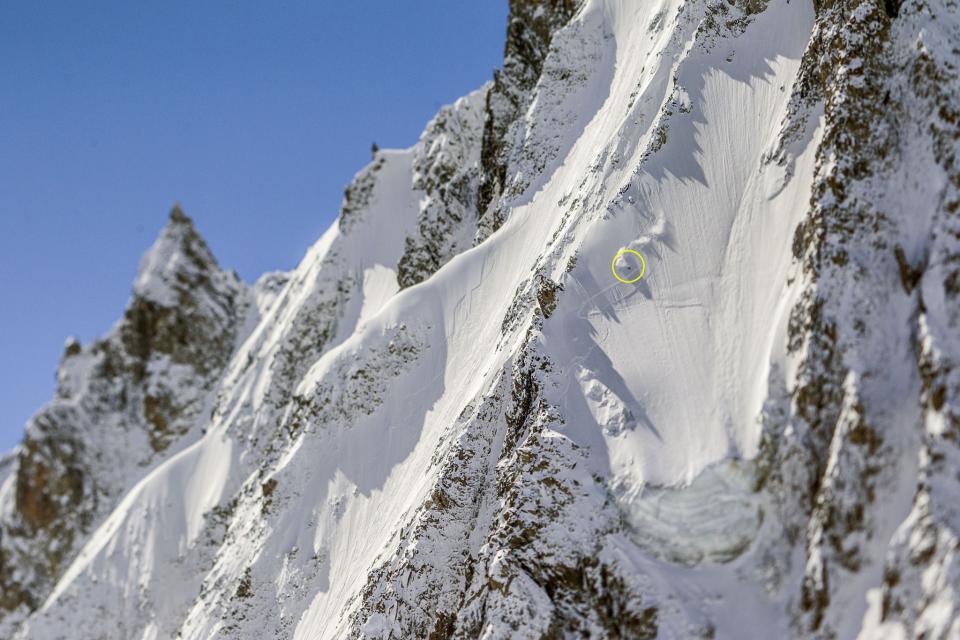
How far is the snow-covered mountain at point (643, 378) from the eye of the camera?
21.8 metres

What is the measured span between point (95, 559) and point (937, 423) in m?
53.5

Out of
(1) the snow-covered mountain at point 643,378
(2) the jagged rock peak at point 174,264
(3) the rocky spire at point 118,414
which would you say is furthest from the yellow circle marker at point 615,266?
(2) the jagged rock peak at point 174,264

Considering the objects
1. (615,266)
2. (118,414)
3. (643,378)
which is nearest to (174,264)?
(118,414)

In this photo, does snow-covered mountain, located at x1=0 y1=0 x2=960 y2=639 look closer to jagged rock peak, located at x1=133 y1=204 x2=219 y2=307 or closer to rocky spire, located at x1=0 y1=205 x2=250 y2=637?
rocky spire, located at x1=0 y1=205 x2=250 y2=637

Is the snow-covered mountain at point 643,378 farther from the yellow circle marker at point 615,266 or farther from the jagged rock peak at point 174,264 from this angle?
the jagged rock peak at point 174,264

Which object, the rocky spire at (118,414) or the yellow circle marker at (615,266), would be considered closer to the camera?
the yellow circle marker at (615,266)

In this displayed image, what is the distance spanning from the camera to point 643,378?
2798 centimetres

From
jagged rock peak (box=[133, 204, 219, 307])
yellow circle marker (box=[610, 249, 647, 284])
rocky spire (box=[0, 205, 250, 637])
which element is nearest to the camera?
yellow circle marker (box=[610, 249, 647, 284])

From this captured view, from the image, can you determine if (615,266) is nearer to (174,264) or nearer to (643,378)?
(643,378)

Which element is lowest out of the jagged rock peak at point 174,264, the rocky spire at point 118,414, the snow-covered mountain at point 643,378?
the snow-covered mountain at point 643,378

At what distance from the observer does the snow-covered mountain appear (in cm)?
2184

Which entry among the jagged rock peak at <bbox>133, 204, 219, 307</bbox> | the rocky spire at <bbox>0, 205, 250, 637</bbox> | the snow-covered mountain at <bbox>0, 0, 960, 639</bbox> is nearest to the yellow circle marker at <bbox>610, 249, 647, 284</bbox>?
the snow-covered mountain at <bbox>0, 0, 960, 639</bbox>

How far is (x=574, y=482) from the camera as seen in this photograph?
25.5 meters

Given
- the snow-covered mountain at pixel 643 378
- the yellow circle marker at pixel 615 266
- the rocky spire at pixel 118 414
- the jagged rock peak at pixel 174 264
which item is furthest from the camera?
the jagged rock peak at pixel 174 264
